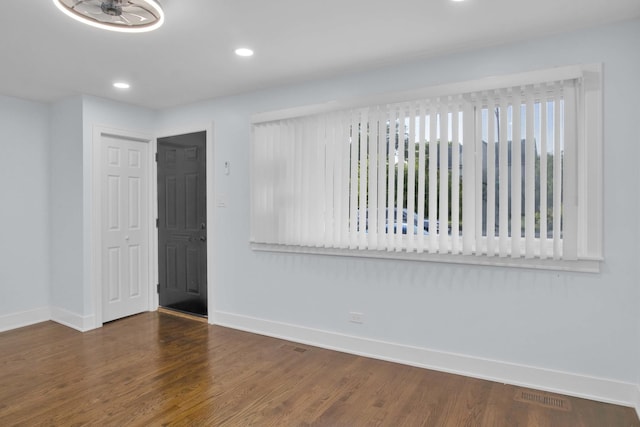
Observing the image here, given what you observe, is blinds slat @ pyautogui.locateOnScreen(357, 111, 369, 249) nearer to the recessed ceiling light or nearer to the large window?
the large window

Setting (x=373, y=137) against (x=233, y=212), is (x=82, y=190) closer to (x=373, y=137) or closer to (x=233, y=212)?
(x=233, y=212)

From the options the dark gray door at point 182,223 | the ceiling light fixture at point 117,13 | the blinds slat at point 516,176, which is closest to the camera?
the ceiling light fixture at point 117,13

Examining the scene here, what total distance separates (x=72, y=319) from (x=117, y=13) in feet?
10.9

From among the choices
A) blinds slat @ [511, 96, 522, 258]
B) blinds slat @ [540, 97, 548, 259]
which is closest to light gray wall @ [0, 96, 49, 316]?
blinds slat @ [511, 96, 522, 258]

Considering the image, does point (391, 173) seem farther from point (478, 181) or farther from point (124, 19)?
point (124, 19)

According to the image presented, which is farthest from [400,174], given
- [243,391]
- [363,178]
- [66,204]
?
[66,204]

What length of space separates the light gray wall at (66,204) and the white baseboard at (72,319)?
0.05 meters

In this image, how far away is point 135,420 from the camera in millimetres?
2357

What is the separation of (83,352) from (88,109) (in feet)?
7.78

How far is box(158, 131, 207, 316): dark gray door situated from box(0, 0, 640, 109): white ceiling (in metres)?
0.98

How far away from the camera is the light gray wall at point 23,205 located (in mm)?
4105

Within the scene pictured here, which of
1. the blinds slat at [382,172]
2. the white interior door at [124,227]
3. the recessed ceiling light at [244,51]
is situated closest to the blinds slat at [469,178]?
the blinds slat at [382,172]

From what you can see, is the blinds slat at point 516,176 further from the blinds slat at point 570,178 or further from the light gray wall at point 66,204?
the light gray wall at point 66,204

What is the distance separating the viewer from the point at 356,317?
343 cm
